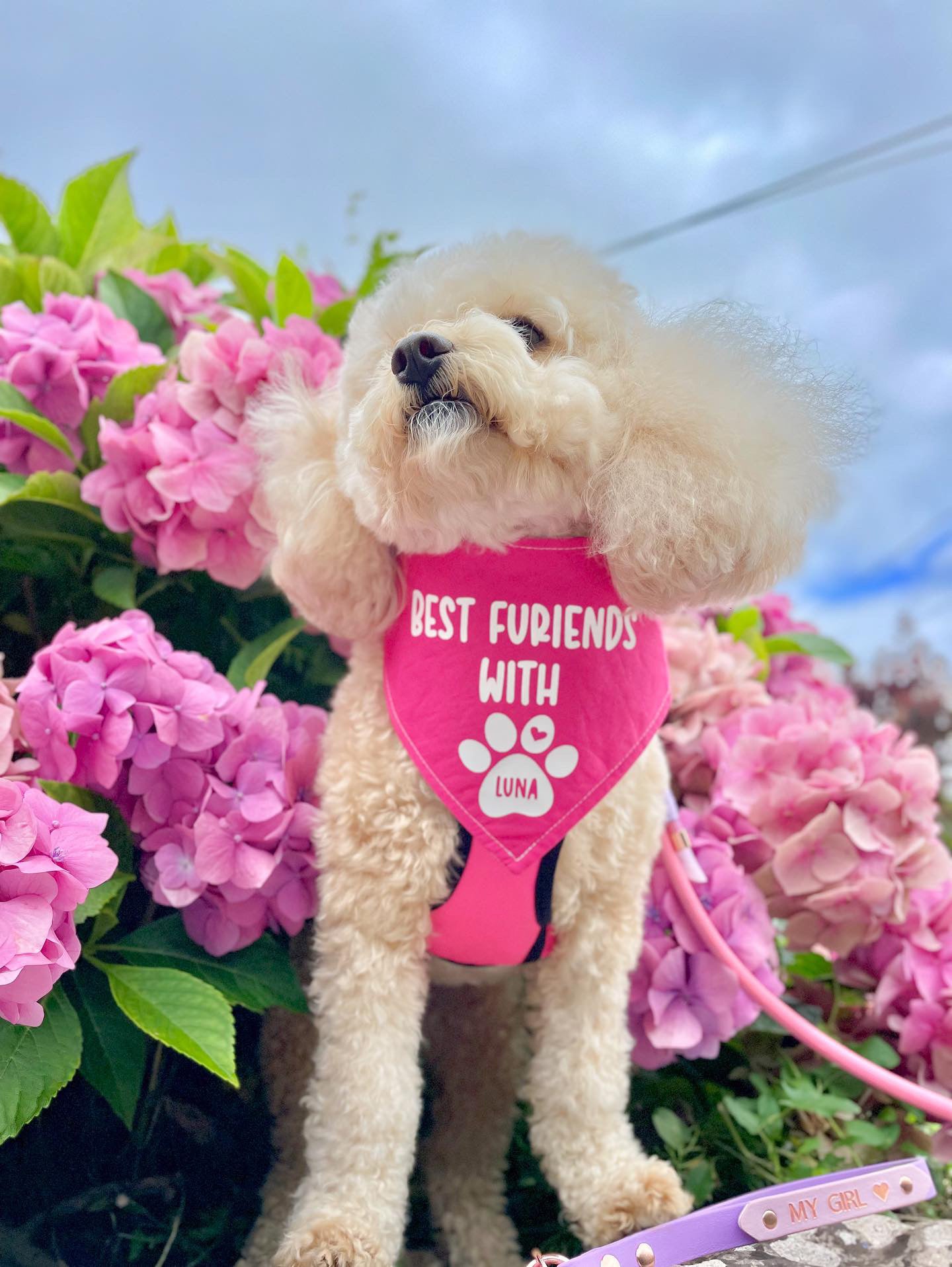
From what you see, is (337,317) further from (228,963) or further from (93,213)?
(228,963)

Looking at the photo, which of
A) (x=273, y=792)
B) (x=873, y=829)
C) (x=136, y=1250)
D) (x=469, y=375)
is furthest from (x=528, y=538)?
(x=136, y=1250)

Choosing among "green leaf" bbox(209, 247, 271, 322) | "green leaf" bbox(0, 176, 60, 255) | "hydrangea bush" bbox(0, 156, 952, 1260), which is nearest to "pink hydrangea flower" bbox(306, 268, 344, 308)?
"hydrangea bush" bbox(0, 156, 952, 1260)

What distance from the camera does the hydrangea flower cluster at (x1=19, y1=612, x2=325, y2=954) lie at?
1129 millimetres

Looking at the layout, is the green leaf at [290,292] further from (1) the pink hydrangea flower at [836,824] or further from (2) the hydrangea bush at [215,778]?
(1) the pink hydrangea flower at [836,824]

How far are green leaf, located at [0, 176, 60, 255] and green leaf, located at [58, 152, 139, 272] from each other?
3 cm

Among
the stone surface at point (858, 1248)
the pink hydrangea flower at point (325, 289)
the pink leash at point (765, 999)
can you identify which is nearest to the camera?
the stone surface at point (858, 1248)

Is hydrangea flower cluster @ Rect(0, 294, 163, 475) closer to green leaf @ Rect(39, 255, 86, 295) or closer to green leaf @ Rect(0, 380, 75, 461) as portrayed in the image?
green leaf @ Rect(0, 380, 75, 461)

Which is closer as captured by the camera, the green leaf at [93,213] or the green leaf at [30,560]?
the green leaf at [30,560]

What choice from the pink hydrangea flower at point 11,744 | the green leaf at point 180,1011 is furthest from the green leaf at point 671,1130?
the pink hydrangea flower at point 11,744

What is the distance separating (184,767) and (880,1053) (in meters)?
1.03

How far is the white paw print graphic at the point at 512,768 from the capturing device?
106 centimetres

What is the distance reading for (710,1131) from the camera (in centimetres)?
145

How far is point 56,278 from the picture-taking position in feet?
5.52

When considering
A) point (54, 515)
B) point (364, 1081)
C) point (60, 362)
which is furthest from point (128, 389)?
point (364, 1081)
